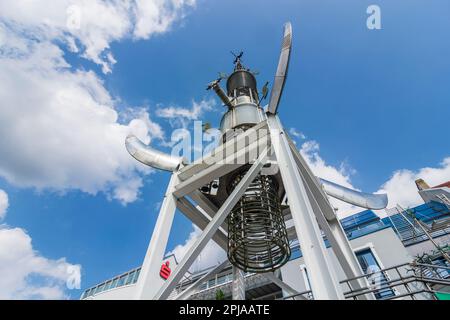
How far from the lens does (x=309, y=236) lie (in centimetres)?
376

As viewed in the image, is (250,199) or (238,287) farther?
(238,287)

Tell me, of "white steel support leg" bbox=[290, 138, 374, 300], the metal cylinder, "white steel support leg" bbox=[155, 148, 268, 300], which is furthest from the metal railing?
the metal cylinder

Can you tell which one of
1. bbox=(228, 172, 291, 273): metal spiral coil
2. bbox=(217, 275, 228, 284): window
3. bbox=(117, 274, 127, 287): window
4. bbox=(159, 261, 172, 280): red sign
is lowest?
bbox=(228, 172, 291, 273): metal spiral coil

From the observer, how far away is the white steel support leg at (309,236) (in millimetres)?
3178

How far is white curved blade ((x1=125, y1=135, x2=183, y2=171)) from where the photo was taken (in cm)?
690

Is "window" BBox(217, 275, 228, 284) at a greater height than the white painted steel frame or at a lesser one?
greater

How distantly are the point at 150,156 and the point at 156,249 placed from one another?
2.89 m

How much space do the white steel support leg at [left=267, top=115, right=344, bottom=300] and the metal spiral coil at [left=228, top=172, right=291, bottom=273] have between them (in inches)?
64.2

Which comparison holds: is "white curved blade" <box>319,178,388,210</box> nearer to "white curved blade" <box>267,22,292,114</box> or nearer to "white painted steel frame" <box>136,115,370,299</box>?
"white painted steel frame" <box>136,115,370,299</box>

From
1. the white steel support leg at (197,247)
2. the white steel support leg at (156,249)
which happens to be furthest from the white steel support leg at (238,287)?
the white steel support leg at (197,247)

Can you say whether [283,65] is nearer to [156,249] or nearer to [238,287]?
[156,249]

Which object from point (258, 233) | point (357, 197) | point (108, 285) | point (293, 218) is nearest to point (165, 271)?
point (108, 285)

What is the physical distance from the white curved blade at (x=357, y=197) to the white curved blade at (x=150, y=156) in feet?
14.9
